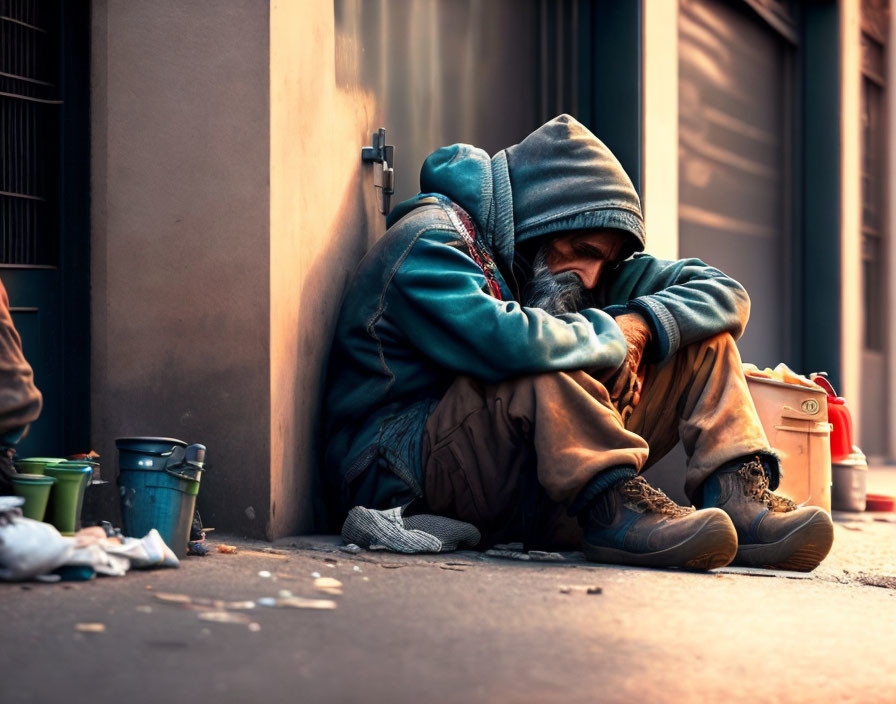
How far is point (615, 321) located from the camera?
11.7 ft

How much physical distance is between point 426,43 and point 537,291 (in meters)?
1.40

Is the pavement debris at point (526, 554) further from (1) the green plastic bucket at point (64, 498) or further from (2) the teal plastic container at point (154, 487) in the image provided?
(1) the green plastic bucket at point (64, 498)

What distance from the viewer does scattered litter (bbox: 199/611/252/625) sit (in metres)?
2.25

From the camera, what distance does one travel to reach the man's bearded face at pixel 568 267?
3908mm

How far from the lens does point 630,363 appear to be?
357 cm

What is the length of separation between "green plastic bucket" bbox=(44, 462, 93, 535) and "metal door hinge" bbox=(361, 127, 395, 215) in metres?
1.71

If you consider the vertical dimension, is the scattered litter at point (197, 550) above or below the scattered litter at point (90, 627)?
below

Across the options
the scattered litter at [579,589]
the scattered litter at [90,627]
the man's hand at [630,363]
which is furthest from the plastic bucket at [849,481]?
the scattered litter at [90,627]

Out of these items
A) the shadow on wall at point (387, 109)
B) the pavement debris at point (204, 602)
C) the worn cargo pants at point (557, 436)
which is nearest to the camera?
the pavement debris at point (204, 602)

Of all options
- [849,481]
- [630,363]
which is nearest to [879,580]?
[630,363]

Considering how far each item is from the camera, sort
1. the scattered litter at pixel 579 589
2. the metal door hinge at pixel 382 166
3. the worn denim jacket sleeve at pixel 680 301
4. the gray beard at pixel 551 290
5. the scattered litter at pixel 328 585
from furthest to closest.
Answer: the metal door hinge at pixel 382 166 → the gray beard at pixel 551 290 → the worn denim jacket sleeve at pixel 680 301 → the scattered litter at pixel 579 589 → the scattered litter at pixel 328 585

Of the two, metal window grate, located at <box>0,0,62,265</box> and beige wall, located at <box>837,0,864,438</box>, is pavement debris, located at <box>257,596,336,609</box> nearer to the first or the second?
metal window grate, located at <box>0,0,62,265</box>

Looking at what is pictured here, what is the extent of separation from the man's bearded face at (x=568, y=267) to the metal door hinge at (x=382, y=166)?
0.67 metres

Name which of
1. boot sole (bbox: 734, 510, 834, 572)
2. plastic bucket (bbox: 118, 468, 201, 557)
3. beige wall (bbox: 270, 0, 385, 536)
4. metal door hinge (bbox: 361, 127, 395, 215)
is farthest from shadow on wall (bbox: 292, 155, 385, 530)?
boot sole (bbox: 734, 510, 834, 572)
